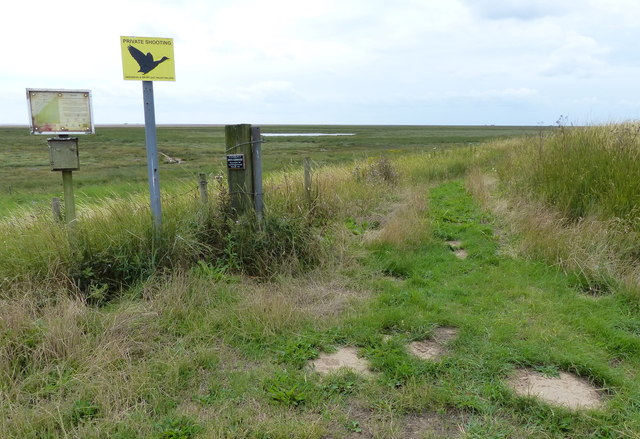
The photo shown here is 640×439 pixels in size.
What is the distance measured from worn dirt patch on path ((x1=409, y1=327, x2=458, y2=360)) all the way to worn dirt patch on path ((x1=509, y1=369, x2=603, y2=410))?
558mm

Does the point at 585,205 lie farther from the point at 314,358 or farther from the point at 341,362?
the point at 314,358

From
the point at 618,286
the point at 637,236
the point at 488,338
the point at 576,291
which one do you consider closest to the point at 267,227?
the point at 488,338

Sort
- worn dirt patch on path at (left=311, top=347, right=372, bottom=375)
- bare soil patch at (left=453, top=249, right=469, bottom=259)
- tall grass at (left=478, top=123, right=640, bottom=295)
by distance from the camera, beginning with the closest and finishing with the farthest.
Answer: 1. worn dirt patch on path at (left=311, top=347, right=372, bottom=375)
2. tall grass at (left=478, top=123, right=640, bottom=295)
3. bare soil patch at (left=453, top=249, right=469, bottom=259)

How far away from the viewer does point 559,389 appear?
296cm

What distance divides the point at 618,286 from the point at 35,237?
18.5 ft

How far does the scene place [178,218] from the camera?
4.98 metres

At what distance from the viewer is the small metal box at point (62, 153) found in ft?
14.2

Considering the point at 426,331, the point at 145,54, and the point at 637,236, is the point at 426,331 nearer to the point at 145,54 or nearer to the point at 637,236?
the point at 637,236

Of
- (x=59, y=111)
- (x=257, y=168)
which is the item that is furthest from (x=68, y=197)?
(x=257, y=168)

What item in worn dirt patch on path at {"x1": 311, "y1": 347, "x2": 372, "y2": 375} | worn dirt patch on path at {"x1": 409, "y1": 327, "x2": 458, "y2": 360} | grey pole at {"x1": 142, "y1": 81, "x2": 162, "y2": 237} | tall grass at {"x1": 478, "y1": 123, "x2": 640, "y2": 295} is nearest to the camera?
worn dirt patch on path at {"x1": 311, "y1": 347, "x2": 372, "y2": 375}

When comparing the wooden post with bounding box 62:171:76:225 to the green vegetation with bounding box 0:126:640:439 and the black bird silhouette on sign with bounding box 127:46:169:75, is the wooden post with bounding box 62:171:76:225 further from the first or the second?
the black bird silhouette on sign with bounding box 127:46:169:75

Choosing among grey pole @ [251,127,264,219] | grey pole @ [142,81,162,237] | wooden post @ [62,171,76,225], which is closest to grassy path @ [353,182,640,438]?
grey pole @ [251,127,264,219]

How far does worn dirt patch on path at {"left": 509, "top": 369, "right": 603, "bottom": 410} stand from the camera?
2.81m

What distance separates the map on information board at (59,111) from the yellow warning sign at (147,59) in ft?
1.57
